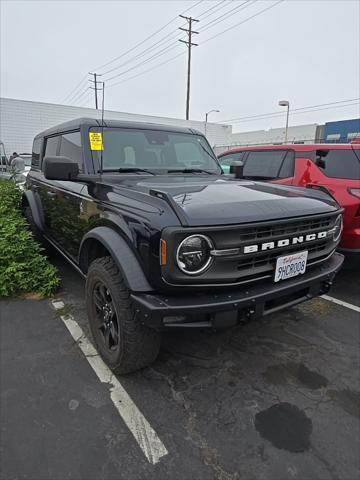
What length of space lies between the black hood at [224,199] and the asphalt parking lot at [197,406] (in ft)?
2.69

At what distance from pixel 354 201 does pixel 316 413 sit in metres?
2.65

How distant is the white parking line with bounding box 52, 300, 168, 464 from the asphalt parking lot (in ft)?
0.11

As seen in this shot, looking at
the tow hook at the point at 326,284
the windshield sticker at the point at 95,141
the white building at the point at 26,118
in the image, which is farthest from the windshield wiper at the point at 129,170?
the white building at the point at 26,118

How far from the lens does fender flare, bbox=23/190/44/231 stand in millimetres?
4562

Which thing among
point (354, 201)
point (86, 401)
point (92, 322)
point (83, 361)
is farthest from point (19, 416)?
point (354, 201)

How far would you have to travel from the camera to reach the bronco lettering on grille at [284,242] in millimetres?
2127

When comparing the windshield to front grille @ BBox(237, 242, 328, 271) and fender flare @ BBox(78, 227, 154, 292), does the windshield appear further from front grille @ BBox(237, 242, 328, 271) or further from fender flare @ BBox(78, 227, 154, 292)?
front grille @ BBox(237, 242, 328, 271)

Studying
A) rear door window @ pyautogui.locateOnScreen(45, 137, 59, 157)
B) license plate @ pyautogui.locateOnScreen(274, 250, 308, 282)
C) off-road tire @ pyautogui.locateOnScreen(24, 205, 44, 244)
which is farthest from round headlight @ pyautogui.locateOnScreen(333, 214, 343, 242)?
off-road tire @ pyautogui.locateOnScreen(24, 205, 44, 244)

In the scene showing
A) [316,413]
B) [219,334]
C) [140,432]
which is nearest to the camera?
[140,432]

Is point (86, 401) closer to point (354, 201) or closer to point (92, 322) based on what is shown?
point (92, 322)

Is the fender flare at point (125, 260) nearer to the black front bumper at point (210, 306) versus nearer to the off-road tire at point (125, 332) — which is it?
the black front bumper at point (210, 306)

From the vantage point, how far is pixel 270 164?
5.53 metres

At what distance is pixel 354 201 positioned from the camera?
4.01 metres

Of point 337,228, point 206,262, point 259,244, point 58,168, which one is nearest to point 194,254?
point 206,262
